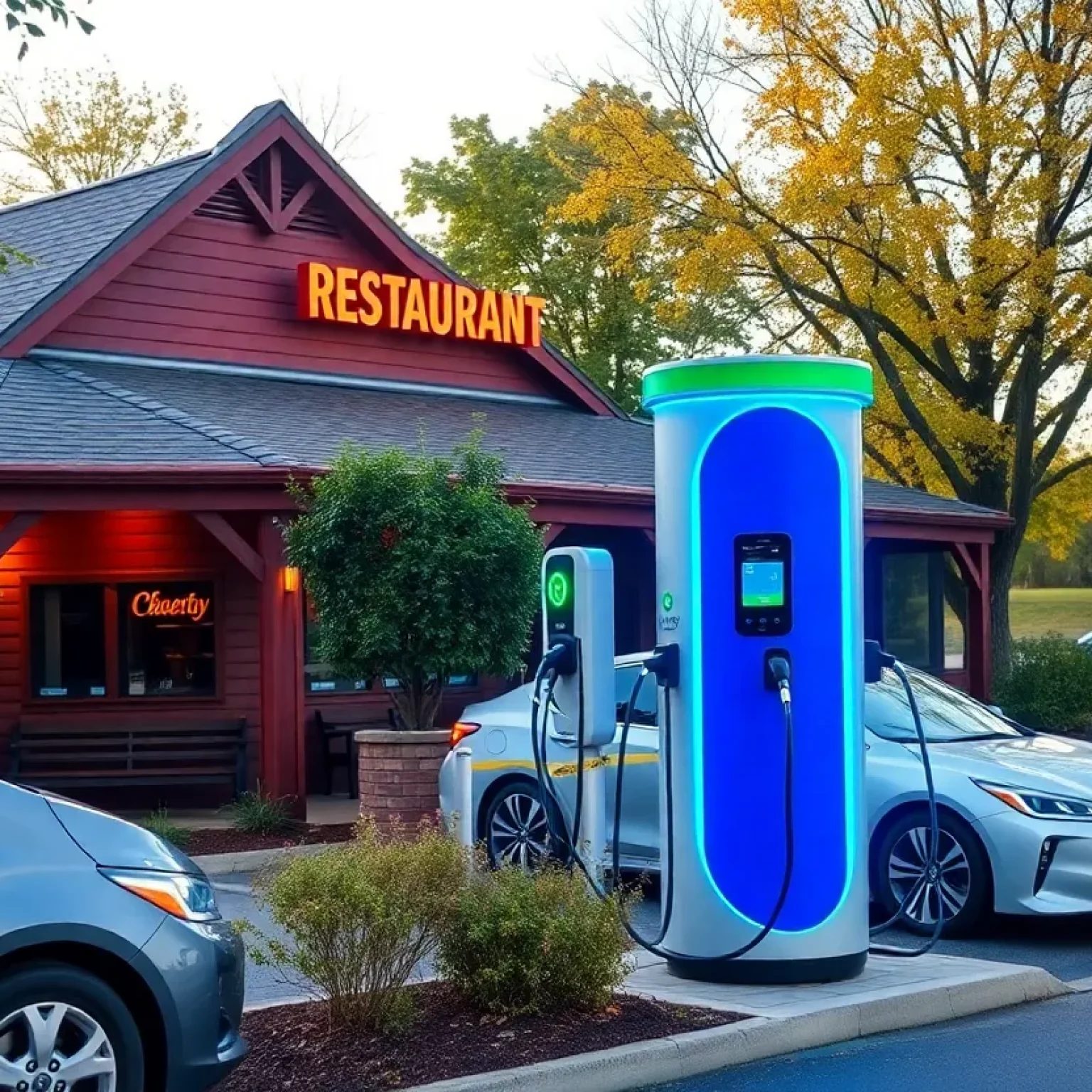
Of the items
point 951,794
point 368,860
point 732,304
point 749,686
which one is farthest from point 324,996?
point 732,304

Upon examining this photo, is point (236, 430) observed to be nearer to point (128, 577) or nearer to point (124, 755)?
point (128, 577)

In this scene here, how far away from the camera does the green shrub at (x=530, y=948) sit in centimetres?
661

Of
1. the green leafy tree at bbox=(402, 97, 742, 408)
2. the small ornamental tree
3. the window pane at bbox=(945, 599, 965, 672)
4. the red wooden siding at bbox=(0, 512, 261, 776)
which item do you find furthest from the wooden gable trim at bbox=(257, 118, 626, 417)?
the green leafy tree at bbox=(402, 97, 742, 408)

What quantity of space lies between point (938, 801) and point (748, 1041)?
3.03 meters

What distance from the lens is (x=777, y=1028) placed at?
22.2ft

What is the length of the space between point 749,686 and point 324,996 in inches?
91.0

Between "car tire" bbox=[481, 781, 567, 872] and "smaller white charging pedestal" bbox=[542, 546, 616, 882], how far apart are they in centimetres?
286

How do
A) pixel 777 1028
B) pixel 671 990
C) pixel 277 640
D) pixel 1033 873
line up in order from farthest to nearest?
pixel 277 640, pixel 1033 873, pixel 671 990, pixel 777 1028

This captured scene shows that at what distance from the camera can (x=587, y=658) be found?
307 inches

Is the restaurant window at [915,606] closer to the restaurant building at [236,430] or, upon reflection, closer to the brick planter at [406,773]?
the restaurant building at [236,430]

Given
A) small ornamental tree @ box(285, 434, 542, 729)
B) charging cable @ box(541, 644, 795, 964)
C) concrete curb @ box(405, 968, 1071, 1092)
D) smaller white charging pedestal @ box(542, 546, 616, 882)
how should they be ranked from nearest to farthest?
1. concrete curb @ box(405, 968, 1071, 1092)
2. charging cable @ box(541, 644, 795, 964)
3. smaller white charging pedestal @ box(542, 546, 616, 882)
4. small ornamental tree @ box(285, 434, 542, 729)

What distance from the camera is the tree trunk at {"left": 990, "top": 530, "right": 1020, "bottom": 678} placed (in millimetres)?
24109

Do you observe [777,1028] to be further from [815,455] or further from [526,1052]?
[815,455]

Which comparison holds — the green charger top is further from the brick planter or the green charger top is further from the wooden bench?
the wooden bench
